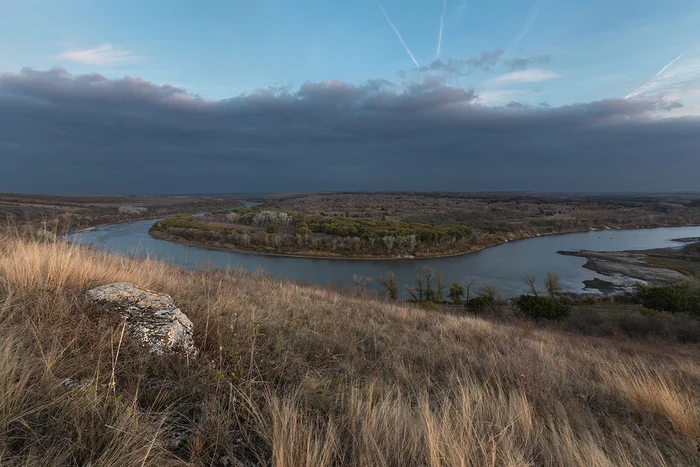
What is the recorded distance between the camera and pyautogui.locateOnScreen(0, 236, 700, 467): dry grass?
1482mm

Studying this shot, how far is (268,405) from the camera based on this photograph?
1.88 metres

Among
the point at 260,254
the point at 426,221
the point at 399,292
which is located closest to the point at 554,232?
the point at 426,221

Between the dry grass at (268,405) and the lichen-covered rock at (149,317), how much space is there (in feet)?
0.37

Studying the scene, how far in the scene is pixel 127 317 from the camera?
253cm

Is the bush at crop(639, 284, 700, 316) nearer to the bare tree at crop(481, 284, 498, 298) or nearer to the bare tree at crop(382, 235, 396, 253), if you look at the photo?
the bare tree at crop(481, 284, 498, 298)

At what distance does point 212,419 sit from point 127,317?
1.40 metres

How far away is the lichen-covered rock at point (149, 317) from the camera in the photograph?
2.42m

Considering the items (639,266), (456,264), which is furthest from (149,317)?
(639,266)

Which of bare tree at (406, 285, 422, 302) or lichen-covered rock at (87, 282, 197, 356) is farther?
bare tree at (406, 285, 422, 302)

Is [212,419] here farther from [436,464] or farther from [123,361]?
[436,464]

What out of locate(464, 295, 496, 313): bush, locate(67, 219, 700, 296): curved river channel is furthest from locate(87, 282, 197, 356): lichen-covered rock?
locate(67, 219, 700, 296): curved river channel

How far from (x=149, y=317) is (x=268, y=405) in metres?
1.48

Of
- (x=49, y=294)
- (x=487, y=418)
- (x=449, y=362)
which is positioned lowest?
(x=449, y=362)

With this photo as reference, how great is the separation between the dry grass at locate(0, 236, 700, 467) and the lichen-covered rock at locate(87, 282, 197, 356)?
0.11 meters
